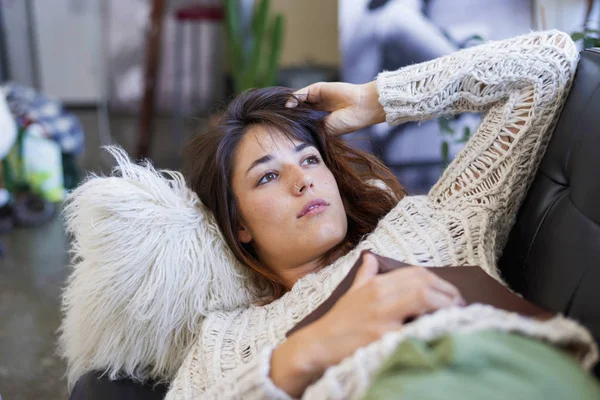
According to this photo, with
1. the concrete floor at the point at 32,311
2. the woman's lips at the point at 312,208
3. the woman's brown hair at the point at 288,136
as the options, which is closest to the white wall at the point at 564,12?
the concrete floor at the point at 32,311

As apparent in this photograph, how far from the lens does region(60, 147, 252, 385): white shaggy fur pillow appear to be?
133 cm

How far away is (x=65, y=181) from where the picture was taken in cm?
375

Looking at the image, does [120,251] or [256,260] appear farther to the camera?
[256,260]

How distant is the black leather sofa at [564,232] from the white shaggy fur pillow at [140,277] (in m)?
0.07

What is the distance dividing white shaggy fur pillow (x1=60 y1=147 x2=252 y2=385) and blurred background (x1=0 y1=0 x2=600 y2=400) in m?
0.29

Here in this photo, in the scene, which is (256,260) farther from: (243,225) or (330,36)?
(330,36)

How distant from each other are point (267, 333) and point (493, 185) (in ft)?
1.70

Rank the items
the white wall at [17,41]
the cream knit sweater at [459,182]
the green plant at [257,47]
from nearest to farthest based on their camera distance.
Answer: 1. the cream knit sweater at [459,182]
2. the green plant at [257,47]
3. the white wall at [17,41]

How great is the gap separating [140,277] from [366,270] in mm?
541

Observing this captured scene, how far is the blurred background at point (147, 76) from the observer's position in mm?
2783

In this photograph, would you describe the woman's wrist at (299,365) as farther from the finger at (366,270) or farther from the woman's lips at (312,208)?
the woman's lips at (312,208)

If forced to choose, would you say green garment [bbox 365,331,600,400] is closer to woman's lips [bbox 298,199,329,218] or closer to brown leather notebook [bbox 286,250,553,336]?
brown leather notebook [bbox 286,250,553,336]

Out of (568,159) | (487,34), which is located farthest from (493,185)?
(487,34)

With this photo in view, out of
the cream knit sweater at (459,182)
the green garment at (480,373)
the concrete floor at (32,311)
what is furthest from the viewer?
the concrete floor at (32,311)
